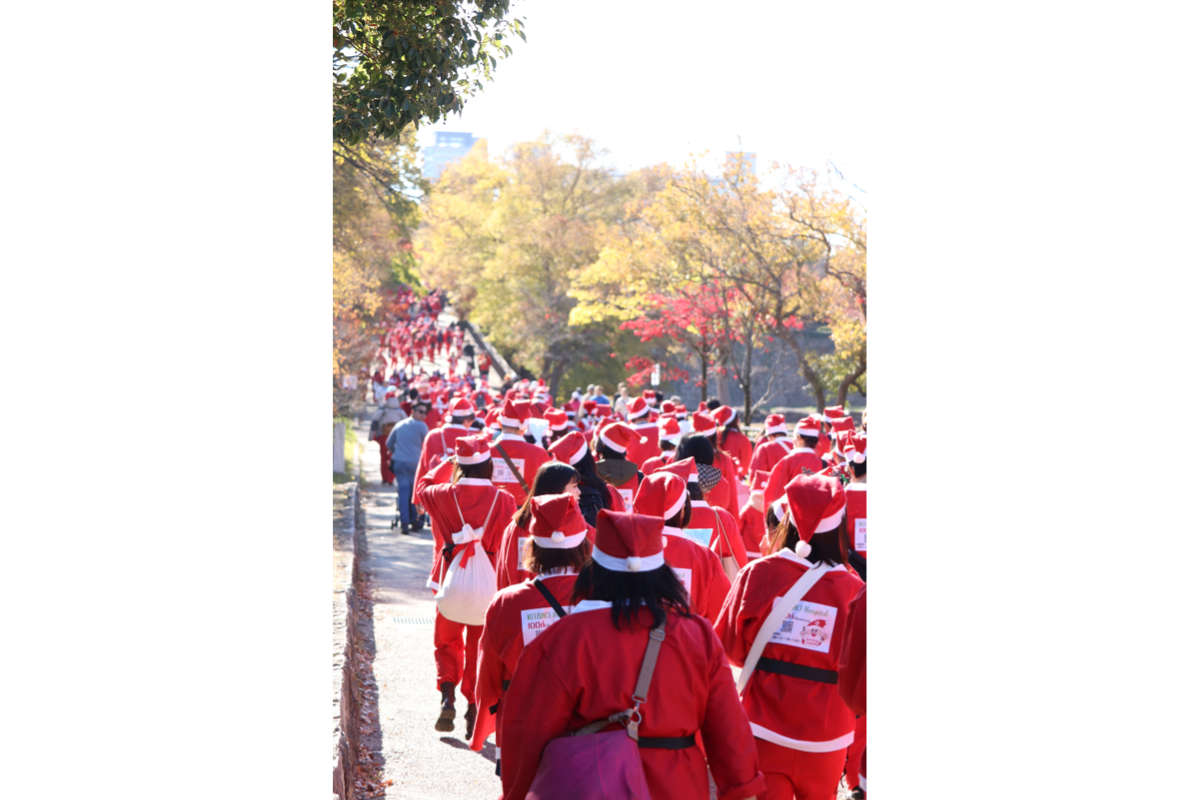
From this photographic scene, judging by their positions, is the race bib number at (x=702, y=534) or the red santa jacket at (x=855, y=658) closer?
the red santa jacket at (x=855, y=658)

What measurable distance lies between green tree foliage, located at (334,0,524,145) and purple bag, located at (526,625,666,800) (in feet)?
11.3

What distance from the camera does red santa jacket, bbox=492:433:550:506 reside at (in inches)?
369

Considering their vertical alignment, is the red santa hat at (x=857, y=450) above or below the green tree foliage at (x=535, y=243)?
below

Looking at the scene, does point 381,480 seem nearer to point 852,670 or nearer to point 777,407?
point 777,407

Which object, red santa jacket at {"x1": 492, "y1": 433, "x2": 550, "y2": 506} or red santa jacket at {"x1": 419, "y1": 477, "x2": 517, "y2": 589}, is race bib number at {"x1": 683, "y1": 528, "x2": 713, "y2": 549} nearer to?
red santa jacket at {"x1": 419, "y1": 477, "x2": 517, "y2": 589}

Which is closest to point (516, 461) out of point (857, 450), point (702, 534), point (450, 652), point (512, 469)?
point (512, 469)

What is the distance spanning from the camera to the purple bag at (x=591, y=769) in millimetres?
3266

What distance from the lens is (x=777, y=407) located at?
110 ft

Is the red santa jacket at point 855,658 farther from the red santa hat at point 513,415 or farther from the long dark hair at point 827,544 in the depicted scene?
the red santa hat at point 513,415

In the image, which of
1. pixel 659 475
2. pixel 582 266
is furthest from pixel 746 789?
pixel 582 266

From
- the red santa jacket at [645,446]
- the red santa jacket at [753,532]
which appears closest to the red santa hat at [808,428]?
the red santa jacket at [753,532]

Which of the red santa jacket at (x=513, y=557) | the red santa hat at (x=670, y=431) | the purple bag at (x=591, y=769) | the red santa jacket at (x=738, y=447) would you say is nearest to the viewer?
the purple bag at (x=591, y=769)

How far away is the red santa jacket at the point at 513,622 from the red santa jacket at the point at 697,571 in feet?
2.86

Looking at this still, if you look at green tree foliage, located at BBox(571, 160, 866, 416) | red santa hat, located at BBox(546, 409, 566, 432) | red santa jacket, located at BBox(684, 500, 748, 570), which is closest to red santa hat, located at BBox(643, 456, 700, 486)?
red santa jacket, located at BBox(684, 500, 748, 570)
